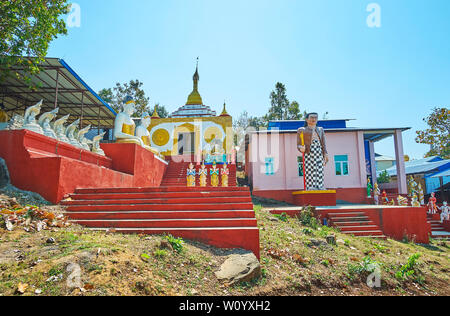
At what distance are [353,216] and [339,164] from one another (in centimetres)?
612

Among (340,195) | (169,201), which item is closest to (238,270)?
(169,201)

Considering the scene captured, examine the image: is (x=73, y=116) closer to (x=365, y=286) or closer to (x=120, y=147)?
(x=120, y=147)

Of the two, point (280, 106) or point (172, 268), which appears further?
point (280, 106)

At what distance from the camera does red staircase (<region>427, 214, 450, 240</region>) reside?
11.6 meters

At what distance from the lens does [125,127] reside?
1078 centimetres

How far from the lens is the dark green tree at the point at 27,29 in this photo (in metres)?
8.55

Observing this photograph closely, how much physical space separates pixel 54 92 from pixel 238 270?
13317mm

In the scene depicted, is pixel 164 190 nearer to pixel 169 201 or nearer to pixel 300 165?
pixel 169 201

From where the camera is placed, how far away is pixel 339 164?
1545 cm

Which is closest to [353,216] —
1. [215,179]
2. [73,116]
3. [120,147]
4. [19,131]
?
[215,179]

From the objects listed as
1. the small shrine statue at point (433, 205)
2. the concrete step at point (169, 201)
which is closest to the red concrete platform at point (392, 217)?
the concrete step at point (169, 201)

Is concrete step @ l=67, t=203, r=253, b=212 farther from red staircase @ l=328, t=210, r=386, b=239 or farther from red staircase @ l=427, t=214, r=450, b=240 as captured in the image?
red staircase @ l=427, t=214, r=450, b=240

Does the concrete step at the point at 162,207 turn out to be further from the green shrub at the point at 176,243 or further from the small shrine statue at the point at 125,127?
the small shrine statue at the point at 125,127
